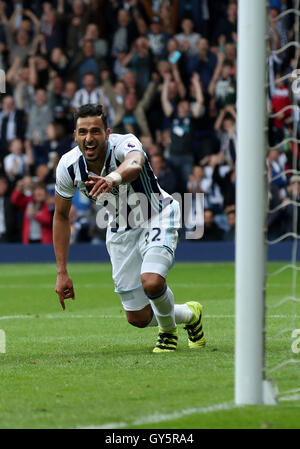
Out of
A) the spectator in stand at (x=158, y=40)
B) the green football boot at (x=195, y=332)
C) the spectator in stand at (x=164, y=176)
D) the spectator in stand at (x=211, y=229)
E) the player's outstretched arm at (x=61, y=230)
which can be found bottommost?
the spectator in stand at (x=211, y=229)

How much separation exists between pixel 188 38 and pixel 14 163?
14.6ft

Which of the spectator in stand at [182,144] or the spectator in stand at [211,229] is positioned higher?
the spectator in stand at [182,144]

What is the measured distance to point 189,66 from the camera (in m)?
19.4

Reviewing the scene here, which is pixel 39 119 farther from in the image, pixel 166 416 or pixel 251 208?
pixel 166 416

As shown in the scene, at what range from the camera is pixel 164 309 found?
24.0 feet

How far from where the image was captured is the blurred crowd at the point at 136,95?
1816 cm

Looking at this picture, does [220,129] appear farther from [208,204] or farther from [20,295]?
[20,295]

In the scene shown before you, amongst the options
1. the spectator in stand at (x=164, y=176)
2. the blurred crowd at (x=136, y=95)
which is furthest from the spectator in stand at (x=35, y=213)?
the spectator in stand at (x=164, y=176)

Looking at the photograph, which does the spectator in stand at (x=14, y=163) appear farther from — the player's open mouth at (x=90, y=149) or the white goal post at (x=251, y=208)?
the white goal post at (x=251, y=208)

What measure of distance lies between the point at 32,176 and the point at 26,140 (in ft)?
2.79

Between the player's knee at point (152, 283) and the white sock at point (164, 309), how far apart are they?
0.29 feet

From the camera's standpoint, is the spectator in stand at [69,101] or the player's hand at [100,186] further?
the spectator in stand at [69,101]

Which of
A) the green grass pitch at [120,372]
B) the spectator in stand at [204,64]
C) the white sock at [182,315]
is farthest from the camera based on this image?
the spectator in stand at [204,64]

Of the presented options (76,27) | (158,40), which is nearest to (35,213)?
(158,40)
